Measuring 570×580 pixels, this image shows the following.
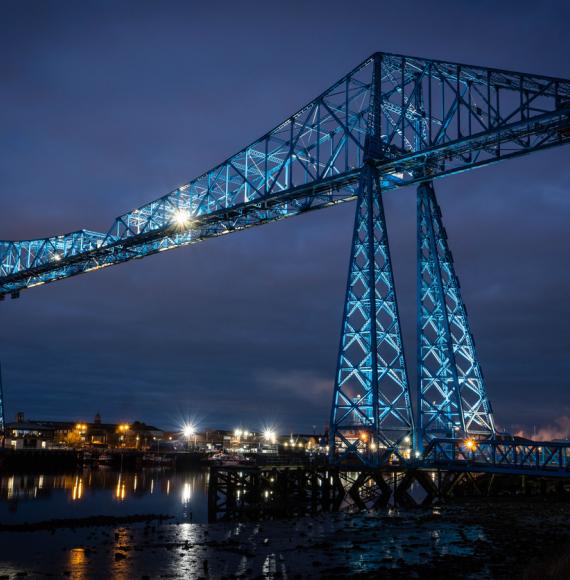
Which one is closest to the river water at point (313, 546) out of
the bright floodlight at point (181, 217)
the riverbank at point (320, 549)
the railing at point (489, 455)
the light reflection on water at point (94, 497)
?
the riverbank at point (320, 549)

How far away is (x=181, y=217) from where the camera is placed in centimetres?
5009

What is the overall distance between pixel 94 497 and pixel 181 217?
21427 millimetres

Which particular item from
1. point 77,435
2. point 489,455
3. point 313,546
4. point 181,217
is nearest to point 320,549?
point 313,546

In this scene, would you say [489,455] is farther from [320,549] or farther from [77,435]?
[77,435]

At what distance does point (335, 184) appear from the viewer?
127 ft

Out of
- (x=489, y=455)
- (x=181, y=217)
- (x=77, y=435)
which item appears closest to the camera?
(x=489, y=455)

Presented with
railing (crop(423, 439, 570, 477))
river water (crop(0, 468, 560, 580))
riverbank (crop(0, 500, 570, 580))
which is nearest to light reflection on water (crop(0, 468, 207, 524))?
river water (crop(0, 468, 560, 580))

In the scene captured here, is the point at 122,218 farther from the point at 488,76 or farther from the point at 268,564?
the point at 268,564

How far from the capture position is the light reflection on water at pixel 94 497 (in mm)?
39594

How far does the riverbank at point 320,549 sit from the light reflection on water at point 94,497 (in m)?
11.2

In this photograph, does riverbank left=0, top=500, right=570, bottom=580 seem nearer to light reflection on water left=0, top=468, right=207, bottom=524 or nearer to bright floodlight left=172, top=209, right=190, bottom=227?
light reflection on water left=0, top=468, right=207, bottom=524

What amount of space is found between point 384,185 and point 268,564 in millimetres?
24436

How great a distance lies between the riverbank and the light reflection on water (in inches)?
442

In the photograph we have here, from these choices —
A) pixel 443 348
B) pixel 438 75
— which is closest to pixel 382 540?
pixel 443 348
